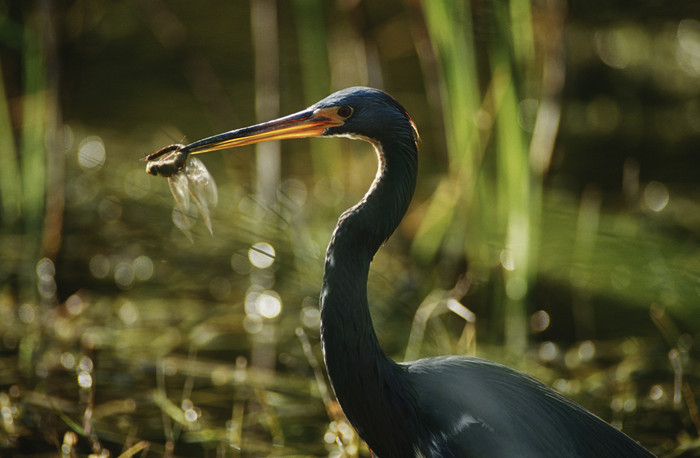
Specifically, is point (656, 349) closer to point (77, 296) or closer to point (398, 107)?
point (398, 107)

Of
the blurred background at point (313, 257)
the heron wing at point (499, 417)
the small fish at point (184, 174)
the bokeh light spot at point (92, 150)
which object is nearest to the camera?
the heron wing at point (499, 417)

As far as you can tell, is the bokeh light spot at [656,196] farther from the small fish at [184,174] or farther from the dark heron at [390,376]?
the small fish at [184,174]

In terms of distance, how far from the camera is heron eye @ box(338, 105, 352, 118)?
8.01 feet

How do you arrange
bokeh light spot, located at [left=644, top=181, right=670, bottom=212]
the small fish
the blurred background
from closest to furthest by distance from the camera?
the small fish, the blurred background, bokeh light spot, located at [left=644, top=181, right=670, bottom=212]

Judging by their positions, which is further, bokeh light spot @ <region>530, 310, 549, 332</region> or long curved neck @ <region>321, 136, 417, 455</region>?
bokeh light spot @ <region>530, 310, 549, 332</region>

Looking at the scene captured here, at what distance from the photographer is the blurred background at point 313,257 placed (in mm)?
3492

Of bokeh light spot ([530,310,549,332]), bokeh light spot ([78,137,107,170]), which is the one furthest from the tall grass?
bokeh light spot ([78,137,107,170])

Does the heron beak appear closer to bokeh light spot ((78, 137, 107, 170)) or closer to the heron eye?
the heron eye

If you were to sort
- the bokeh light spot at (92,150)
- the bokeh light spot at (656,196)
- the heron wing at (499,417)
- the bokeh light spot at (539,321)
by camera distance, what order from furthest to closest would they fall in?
the bokeh light spot at (92,150) → the bokeh light spot at (656,196) → the bokeh light spot at (539,321) → the heron wing at (499,417)

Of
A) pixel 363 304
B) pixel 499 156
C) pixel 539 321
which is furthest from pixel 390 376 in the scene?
pixel 539 321

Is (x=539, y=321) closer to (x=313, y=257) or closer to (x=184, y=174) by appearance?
(x=313, y=257)

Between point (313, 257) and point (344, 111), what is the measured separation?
1616mm

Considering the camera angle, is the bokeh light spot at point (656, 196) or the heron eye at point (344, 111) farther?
the bokeh light spot at point (656, 196)

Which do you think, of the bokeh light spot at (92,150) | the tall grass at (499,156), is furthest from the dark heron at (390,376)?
the bokeh light spot at (92,150)
